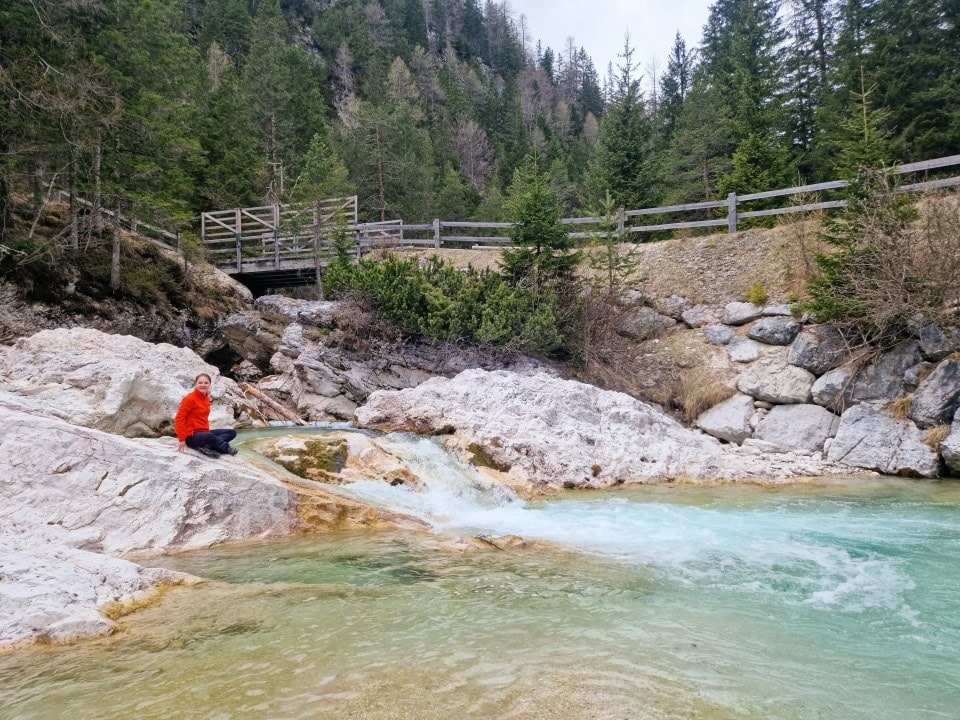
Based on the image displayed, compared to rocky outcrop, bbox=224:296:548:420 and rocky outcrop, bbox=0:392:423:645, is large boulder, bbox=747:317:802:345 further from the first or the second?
rocky outcrop, bbox=0:392:423:645

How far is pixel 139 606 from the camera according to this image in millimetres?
4891

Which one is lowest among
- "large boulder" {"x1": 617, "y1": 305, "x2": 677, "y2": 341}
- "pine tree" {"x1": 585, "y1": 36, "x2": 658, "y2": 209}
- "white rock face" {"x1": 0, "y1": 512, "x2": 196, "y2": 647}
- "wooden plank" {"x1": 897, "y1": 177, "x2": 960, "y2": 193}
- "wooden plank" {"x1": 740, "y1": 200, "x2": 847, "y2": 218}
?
"white rock face" {"x1": 0, "y1": 512, "x2": 196, "y2": 647}

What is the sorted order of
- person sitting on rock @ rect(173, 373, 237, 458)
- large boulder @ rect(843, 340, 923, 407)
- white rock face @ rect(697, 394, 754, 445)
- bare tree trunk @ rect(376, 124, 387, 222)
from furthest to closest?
1. bare tree trunk @ rect(376, 124, 387, 222)
2. white rock face @ rect(697, 394, 754, 445)
3. large boulder @ rect(843, 340, 923, 407)
4. person sitting on rock @ rect(173, 373, 237, 458)

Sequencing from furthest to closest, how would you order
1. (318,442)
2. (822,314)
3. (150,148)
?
1. (150,148)
2. (822,314)
3. (318,442)

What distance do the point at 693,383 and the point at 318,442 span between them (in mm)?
10434

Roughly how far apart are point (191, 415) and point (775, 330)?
1454 cm

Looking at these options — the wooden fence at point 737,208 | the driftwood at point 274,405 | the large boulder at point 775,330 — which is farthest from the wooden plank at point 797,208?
the driftwood at point 274,405

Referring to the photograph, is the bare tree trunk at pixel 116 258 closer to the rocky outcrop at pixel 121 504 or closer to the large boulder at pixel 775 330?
the rocky outcrop at pixel 121 504

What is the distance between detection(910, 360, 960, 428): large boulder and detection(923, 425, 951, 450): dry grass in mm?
235

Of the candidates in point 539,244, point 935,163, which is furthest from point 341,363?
point 935,163

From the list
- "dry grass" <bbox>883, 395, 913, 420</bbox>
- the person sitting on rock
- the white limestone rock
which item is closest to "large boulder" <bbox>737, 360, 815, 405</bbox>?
the white limestone rock

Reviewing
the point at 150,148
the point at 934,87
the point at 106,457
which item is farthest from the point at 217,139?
the point at 934,87

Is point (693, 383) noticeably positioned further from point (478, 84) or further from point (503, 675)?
point (478, 84)

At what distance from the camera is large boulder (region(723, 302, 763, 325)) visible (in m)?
17.6
